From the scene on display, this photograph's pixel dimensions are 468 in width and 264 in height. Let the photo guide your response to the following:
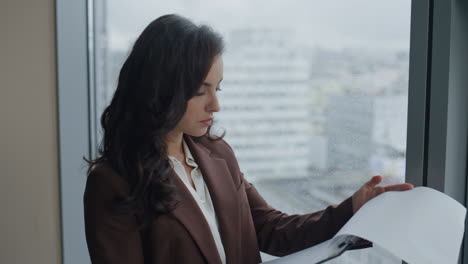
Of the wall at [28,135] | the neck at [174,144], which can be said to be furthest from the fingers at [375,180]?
the wall at [28,135]

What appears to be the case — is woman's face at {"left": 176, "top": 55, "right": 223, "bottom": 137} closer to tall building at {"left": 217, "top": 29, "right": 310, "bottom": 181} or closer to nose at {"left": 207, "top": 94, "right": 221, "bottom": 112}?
nose at {"left": 207, "top": 94, "right": 221, "bottom": 112}

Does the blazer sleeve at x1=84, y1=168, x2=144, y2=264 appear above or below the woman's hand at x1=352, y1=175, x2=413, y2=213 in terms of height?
below

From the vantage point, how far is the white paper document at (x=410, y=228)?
65 cm

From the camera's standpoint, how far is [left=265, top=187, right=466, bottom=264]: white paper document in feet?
2.12

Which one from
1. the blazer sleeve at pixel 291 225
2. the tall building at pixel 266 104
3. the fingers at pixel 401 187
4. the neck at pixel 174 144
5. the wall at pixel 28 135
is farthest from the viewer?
the wall at pixel 28 135

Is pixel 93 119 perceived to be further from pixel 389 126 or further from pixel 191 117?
pixel 389 126

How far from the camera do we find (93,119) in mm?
1941

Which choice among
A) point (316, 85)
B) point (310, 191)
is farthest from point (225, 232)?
point (316, 85)

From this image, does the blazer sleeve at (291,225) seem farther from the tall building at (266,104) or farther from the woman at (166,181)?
the tall building at (266,104)

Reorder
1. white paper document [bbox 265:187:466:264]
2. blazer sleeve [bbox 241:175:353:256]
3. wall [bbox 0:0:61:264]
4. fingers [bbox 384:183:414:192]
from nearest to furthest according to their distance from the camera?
white paper document [bbox 265:187:466:264], fingers [bbox 384:183:414:192], blazer sleeve [bbox 241:175:353:256], wall [bbox 0:0:61:264]

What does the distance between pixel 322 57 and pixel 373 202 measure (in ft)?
1.47

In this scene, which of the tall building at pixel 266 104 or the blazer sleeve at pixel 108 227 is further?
the tall building at pixel 266 104

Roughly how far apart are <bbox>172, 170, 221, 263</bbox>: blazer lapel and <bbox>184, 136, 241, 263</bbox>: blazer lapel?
0.14ft

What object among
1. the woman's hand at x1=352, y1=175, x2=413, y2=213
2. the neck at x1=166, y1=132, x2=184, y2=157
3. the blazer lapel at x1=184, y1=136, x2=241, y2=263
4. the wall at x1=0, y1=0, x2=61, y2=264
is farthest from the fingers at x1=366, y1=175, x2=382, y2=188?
the wall at x1=0, y1=0, x2=61, y2=264
